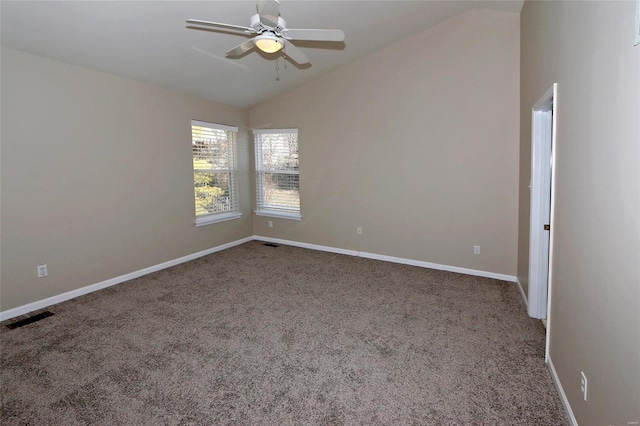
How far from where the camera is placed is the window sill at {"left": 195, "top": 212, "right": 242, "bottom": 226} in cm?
522

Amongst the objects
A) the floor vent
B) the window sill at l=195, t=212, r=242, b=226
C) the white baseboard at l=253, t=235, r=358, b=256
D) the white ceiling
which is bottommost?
the floor vent

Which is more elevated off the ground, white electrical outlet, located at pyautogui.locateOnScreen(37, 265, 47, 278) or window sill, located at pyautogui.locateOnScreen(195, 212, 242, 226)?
window sill, located at pyautogui.locateOnScreen(195, 212, 242, 226)

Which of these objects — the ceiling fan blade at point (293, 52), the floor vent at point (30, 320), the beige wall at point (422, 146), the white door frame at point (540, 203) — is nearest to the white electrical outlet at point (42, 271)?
the floor vent at point (30, 320)

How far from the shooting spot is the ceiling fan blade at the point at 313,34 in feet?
8.05

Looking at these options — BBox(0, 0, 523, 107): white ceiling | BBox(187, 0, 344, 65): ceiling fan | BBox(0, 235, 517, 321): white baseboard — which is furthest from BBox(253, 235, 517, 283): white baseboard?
BBox(187, 0, 344, 65): ceiling fan

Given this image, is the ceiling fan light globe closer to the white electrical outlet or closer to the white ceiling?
the white ceiling

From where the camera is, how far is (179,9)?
2885 millimetres

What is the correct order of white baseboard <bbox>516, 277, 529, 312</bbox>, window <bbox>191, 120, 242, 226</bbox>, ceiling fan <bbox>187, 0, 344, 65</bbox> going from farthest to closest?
window <bbox>191, 120, 242, 226</bbox> → white baseboard <bbox>516, 277, 529, 312</bbox> → ceiling fan <bbox>187, 0, 344, 65</bbox>

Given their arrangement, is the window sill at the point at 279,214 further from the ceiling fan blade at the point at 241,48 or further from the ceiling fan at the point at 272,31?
the ceiling fan at the point at 272,31

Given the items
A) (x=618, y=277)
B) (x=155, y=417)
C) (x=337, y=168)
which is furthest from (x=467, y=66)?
(x=155, y=417)

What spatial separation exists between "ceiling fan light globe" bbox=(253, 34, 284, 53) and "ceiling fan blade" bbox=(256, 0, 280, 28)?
138mm

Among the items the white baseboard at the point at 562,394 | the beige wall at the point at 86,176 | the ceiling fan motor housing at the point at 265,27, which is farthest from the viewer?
the beige wall at the point at 86,176

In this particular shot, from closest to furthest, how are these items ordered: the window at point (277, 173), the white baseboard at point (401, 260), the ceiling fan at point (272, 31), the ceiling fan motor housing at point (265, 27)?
1. the ceiling fan at point (272, 31)
2. the ceiling fan motor housing at point (265, 27)
3. the white baseboard at point (401, 260)
4. the window at point (277, 173)

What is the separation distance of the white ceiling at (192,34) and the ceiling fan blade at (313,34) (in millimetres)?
796
